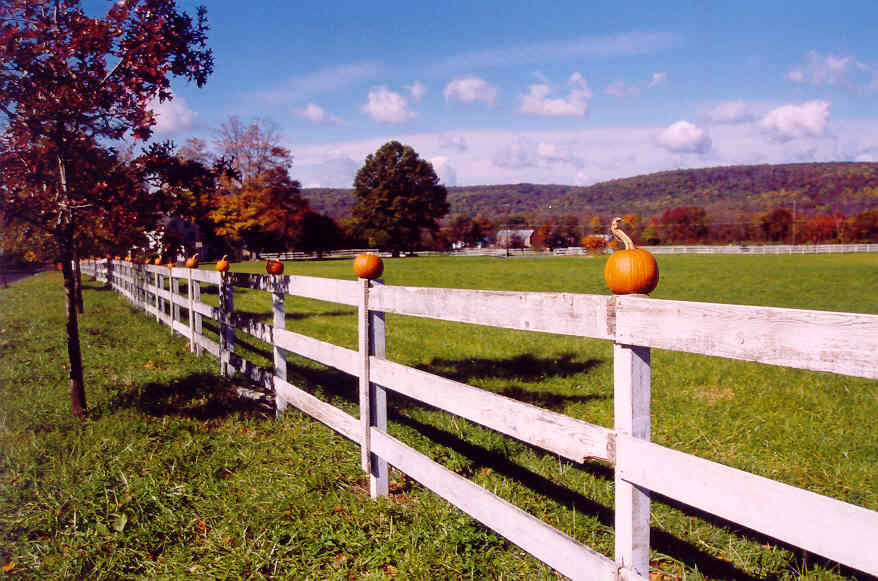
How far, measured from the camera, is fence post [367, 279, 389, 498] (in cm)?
366

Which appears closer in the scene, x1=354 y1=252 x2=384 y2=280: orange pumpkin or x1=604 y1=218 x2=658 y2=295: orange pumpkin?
x1=604 y1=218 x2=658 y2=295: orange pumpkin

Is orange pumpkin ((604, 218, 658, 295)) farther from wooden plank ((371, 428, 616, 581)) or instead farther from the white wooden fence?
wooden plank ((371, 428, 616, 581))

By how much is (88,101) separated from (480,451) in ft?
13.5

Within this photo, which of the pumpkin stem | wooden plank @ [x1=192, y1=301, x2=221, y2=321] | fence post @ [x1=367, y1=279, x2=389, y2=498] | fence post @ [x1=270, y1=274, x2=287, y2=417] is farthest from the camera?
wooden plank @ [x1=192, y1=301, x2=221, y2=321]

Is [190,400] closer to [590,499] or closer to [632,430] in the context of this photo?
[590,499]

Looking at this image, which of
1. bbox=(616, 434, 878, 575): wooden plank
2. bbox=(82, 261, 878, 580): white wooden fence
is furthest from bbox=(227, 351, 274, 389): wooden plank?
bbox=(616, 434, 878, 575): wooden plank

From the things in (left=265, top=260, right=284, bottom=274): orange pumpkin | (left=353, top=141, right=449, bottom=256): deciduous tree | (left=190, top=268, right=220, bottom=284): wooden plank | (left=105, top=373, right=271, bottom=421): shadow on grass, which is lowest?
(left=105, top=373, right=271, bottom=421): shadow on grass

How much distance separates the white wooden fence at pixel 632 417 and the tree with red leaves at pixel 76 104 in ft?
9.16

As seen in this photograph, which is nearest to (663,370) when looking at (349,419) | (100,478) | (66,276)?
(349,419)

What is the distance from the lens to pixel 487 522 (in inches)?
106

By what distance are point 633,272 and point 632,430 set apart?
525 millimetres

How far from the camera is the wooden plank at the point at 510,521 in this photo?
2.10 m

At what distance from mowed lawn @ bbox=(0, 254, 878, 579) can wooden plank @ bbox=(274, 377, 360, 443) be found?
0.69ft

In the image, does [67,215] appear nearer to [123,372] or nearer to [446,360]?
[123,372]
